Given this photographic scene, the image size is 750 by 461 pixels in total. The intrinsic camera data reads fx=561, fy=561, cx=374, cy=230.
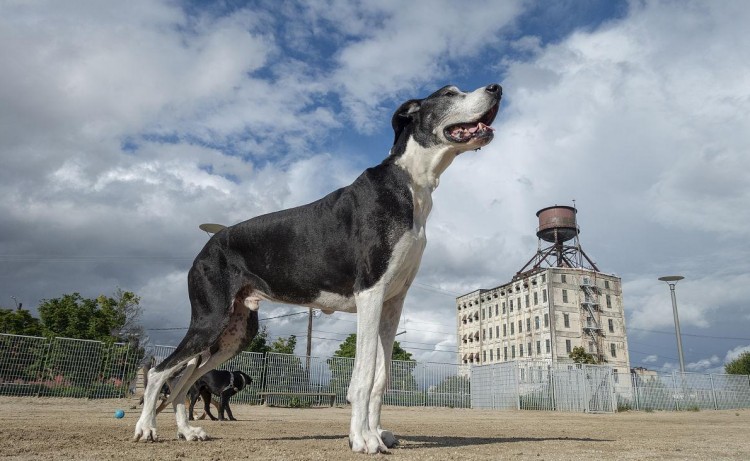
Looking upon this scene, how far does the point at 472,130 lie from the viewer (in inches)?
204

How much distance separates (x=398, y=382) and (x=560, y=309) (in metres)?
64.1

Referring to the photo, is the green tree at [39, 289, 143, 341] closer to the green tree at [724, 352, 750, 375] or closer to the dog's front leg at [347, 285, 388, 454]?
the dog's front leg at [347, 285, 388, 454]

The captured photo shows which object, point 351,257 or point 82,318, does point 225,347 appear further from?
point 82,318

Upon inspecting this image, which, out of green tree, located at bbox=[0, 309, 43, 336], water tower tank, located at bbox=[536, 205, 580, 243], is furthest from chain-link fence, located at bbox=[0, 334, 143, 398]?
water tower tank, located at bbox=[536, 205, 580, 243]

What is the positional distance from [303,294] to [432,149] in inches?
71.6

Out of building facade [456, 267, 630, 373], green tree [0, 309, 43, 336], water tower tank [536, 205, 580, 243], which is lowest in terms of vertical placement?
green tree [0, 309, 43, 336]

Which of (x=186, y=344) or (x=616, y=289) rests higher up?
(x=616, y=289)

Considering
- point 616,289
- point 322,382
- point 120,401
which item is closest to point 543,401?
point 322,382

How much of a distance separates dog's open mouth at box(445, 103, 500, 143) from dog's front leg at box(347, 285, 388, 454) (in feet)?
5.27

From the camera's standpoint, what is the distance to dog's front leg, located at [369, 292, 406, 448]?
196 inches

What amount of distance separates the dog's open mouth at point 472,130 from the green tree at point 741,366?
271 ft

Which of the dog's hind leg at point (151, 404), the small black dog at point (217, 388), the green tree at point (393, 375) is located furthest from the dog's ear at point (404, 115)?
the green tree at point (393, 375)

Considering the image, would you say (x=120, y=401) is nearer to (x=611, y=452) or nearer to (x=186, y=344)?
(x=186, y=344)

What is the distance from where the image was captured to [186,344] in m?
5.41
